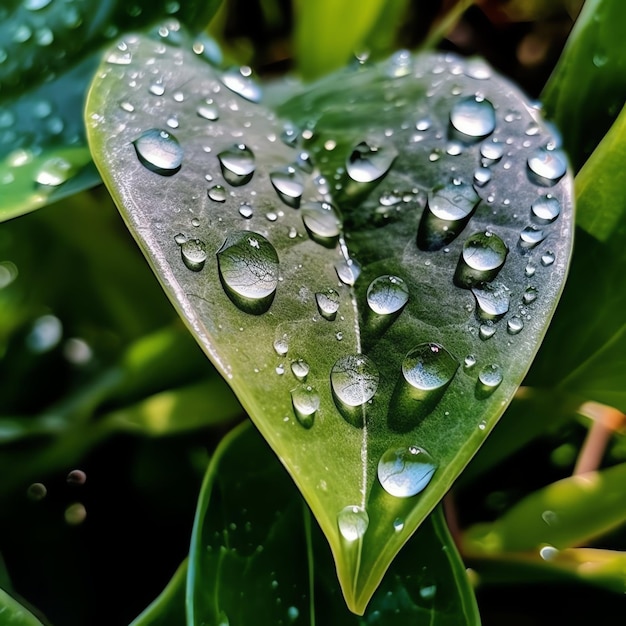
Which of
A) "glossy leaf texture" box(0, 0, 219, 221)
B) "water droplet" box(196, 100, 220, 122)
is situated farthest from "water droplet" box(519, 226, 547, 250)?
"glossy leaf texture" box(0, 0, 219, 221)

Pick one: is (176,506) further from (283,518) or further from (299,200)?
(299,200)

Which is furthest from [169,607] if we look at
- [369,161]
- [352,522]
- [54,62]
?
[54,62]

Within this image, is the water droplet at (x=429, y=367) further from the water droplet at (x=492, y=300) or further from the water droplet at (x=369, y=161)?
the water droplet at (x=369, y=161)

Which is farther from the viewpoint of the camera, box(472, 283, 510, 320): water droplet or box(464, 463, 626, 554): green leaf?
box(464, 463, 626, 554): green leaf

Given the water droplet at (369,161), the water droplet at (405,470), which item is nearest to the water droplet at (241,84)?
the water droplet at (369,161)

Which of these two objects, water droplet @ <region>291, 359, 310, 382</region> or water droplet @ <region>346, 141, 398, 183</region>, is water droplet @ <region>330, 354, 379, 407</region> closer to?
water droplet @ <region>291, 359, 310, 382</region>

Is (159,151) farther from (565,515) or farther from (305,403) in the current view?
(565,515)

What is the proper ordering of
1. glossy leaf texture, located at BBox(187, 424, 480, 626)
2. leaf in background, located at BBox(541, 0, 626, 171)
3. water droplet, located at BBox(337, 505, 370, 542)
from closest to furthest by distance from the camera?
water droplet, located at BBox(337, 505, 370, 542), glossy leaf texture, located at BBox(187, 424, 480, 626), leaf in background, located at BBox(541, 0, 626, 171)
